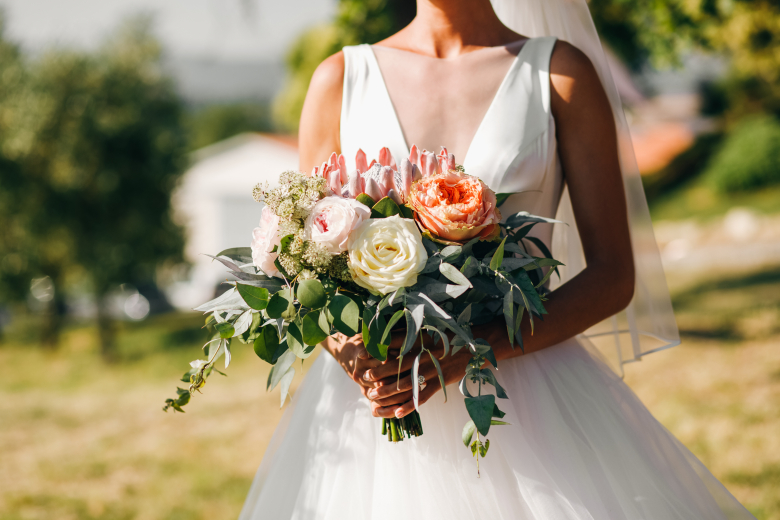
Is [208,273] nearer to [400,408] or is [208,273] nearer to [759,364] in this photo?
[759,364]

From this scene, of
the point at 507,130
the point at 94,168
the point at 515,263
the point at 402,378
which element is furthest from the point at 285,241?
the point at 94,168

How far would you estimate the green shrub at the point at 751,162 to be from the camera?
730 inches

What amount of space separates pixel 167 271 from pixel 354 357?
481 inches

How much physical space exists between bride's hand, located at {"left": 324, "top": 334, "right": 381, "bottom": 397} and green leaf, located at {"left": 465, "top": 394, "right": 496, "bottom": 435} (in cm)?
31

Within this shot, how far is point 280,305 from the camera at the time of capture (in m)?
1.46

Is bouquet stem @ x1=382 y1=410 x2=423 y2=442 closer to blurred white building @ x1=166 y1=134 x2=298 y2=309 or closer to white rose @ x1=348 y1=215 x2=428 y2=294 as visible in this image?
white rose @ x1=348 y1=215 x2=428 y2=294

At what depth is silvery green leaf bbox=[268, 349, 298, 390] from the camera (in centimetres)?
161

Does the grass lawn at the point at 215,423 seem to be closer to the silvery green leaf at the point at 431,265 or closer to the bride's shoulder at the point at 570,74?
the bride's shoulder at the point at 570,74

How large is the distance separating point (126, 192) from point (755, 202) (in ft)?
56.0

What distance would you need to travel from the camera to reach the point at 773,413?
18.1ft

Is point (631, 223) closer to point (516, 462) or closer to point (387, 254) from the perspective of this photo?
point (516, 462)

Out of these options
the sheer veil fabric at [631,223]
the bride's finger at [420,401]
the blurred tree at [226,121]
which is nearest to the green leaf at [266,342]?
the bride's finger at [420,401]

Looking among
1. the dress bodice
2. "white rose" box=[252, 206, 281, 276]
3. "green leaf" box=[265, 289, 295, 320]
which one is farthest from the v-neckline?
"green leaf" box=[265, 289, 295, 320]

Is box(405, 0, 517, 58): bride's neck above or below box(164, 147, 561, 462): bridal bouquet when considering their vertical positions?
above
